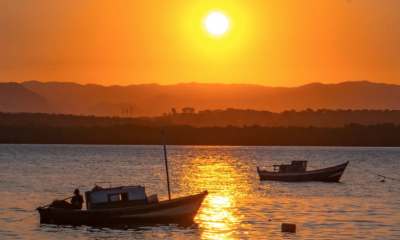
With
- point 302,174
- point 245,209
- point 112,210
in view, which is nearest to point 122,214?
point 112,210

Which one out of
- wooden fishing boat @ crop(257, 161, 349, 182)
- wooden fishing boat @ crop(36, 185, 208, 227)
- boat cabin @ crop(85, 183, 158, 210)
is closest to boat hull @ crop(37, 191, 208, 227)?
wooden fishing boat @ crop(36, 185, 208, 227)

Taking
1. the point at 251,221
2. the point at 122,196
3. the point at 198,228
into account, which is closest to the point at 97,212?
the point at 122,196

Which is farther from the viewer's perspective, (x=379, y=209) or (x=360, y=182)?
(x=360, y=182)

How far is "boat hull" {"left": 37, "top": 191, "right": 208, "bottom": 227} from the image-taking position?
145 ft

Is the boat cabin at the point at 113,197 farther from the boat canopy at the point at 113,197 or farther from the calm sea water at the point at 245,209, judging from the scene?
the calm sea water at the point at 245,209

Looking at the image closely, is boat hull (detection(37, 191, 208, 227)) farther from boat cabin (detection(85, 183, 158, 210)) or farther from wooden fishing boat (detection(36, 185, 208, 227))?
boat cabin (detection(85, 183, 158, 210))

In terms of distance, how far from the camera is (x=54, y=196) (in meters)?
64.0

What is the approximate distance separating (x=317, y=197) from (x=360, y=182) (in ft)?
89.4

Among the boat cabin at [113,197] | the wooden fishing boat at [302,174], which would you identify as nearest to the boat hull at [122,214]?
the boat cabin at [113,197]

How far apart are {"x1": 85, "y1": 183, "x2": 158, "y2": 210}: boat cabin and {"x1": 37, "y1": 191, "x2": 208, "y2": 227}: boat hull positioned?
554mm

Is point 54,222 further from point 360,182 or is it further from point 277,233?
point 360,182

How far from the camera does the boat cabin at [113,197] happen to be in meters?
44.6

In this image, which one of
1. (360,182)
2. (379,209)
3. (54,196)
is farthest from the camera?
(360,182)

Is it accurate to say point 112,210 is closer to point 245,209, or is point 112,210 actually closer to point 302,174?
point 245,209
